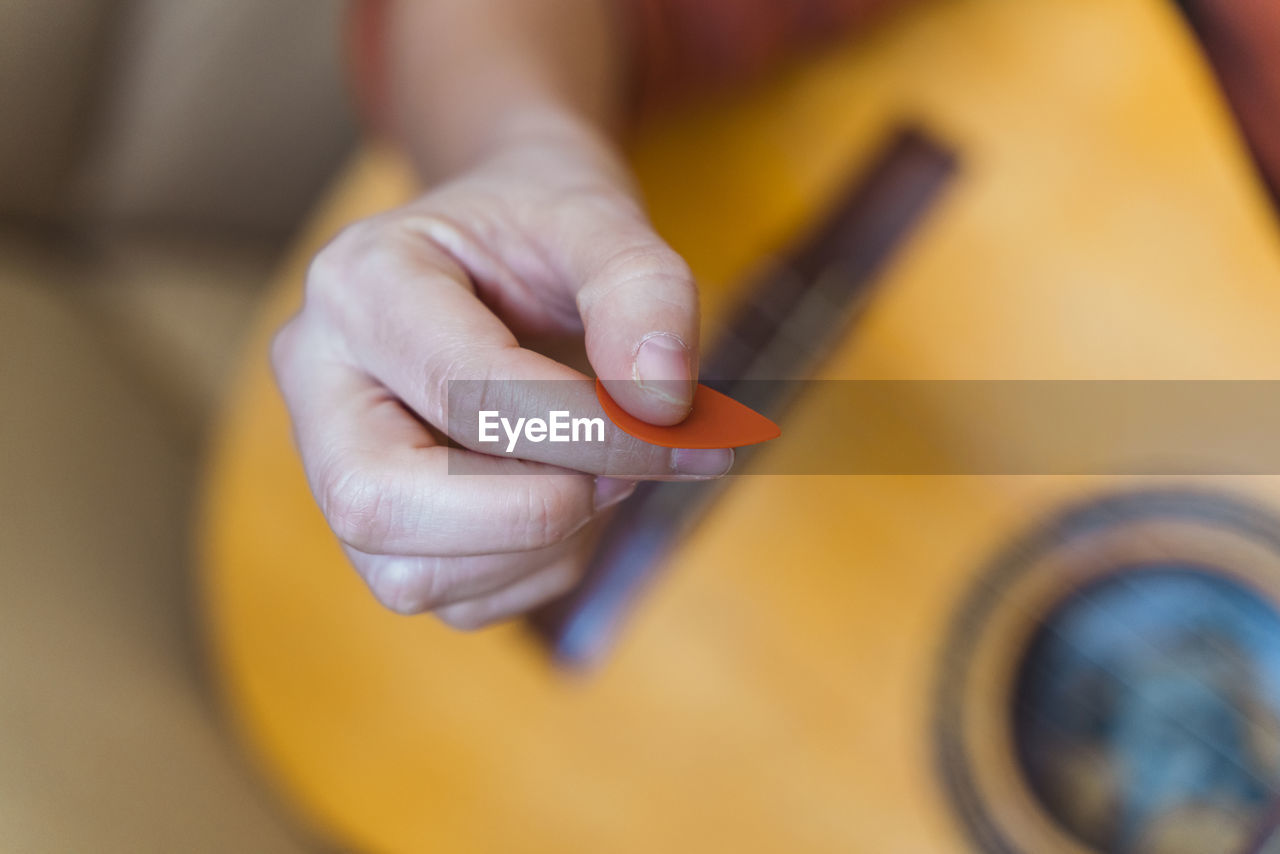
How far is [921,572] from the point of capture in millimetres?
541

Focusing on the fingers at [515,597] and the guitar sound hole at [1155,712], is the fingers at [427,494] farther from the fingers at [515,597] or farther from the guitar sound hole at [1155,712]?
the guitar sound hole at [1155,712]

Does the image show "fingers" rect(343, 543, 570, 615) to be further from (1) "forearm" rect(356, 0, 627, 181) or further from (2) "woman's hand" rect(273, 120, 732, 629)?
(1) "forearm" rect(356, 0, 627, 181)

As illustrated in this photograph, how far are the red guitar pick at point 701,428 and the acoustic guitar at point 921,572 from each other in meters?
0.29

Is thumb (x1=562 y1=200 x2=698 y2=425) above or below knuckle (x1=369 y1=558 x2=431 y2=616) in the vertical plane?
above

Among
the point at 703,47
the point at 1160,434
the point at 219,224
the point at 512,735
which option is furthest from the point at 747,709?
the point at 219,224

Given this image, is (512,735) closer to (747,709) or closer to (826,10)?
(747,709)

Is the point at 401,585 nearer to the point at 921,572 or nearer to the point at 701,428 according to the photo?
the point at 701,428

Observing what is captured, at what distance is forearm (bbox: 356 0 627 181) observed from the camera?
42 cm

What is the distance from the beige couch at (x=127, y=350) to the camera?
2.01 feet

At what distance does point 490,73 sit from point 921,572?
37 cm

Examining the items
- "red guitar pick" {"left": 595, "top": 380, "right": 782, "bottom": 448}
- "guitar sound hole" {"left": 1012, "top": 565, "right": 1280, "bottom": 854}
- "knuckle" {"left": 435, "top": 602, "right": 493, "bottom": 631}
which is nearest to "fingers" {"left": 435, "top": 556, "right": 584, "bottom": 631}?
"knuckle" {"left": 435, "top": 602, "right": 493, "bottom": 631}

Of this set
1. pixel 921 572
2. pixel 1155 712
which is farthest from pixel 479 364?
pixel 1155 712

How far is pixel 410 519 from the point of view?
30cm

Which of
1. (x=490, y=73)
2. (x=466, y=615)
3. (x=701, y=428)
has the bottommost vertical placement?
(x=466, y=615)
